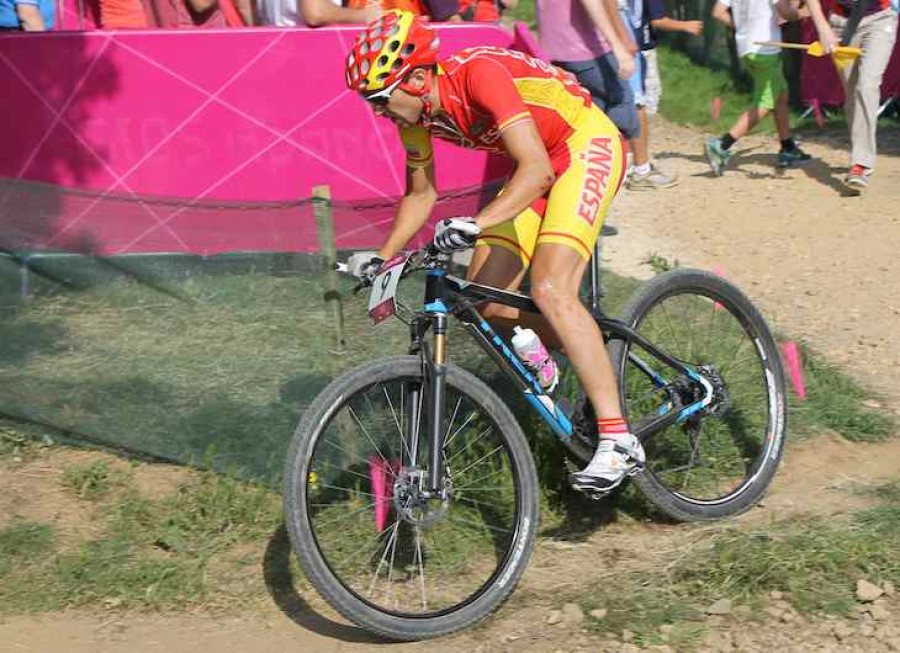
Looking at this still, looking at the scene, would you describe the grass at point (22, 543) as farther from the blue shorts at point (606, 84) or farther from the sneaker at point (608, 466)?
the blue shorts at point (606, 84)

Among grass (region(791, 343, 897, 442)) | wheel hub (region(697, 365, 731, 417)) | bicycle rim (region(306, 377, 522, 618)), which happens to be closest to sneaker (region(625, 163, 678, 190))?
grass (region(791, 343, 897, 442))

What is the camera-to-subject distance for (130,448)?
5.08 m

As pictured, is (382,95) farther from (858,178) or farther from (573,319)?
(858,178)

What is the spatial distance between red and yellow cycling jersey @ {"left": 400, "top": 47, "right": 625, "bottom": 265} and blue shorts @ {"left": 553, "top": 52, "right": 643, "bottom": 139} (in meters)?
3.42

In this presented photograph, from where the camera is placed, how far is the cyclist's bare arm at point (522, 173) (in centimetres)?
398

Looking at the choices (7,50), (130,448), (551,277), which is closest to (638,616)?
(551,277)

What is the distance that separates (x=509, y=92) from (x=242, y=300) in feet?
4.96

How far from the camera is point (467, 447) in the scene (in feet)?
13.9

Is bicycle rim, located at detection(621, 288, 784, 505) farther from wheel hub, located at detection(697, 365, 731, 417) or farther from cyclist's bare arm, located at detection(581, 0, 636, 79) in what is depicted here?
cyclist's bare arm, located at detection(581, 0, 636, 79)

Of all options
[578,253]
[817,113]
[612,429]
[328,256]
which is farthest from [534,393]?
[817,113]

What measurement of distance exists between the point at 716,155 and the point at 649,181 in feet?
2.10

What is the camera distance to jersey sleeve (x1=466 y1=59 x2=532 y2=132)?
402 centimetres

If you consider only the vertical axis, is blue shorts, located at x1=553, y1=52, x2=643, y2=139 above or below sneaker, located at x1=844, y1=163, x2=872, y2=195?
above

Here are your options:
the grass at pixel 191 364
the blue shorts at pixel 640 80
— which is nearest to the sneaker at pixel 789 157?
the blue shorts at pixel 640 80
